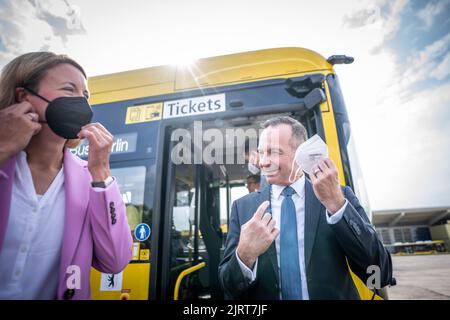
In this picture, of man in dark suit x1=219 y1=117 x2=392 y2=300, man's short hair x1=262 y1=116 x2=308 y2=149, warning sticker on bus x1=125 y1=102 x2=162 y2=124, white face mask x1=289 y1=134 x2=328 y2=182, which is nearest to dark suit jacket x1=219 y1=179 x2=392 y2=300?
man in dark suit x1=219 y1=117 x2=392 y2=300

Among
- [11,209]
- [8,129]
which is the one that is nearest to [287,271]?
[11,209]

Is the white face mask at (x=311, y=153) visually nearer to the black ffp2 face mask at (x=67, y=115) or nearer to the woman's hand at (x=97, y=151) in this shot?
the woman's hand at (x=97, y=151)

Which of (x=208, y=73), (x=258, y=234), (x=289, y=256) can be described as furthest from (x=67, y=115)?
(x=208, y=73)

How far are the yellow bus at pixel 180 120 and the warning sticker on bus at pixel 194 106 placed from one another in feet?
0.03

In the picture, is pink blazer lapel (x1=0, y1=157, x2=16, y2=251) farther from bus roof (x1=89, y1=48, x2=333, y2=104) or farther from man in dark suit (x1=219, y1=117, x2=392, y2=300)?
bus roof (x1=89, y1=48, x2=333, y2=104)

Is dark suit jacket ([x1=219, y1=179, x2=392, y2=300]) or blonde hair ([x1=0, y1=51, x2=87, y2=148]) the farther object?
dark suit jacket ([x1=219, y1=179, x2=392, y2=300])

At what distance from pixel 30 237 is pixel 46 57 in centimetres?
86

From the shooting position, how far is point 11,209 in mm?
957

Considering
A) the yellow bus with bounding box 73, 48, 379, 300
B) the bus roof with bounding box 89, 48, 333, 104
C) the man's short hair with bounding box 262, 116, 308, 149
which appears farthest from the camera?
the bus roof with bounding box 89, 48, 333, 104

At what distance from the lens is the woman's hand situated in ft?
3.40

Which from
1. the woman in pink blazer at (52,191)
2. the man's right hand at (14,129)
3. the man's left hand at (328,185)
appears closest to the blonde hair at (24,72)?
the woman in pink blazer at (52,191)

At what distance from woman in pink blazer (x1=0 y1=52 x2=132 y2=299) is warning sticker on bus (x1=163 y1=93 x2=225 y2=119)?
1138 millimetres

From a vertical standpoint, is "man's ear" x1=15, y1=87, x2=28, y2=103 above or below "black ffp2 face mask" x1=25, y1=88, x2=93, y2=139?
above
